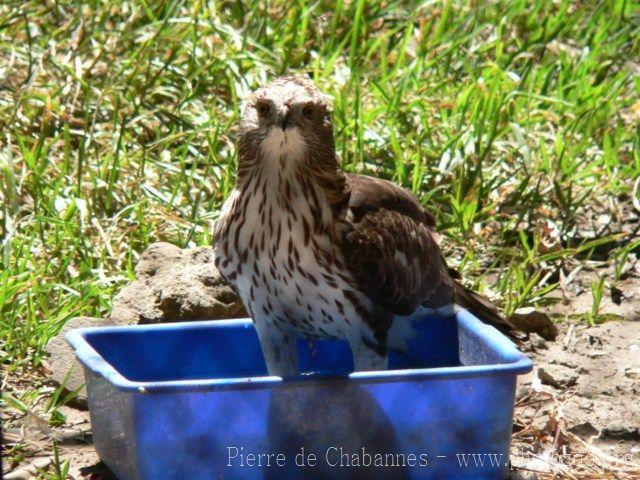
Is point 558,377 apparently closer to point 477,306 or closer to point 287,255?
point 477,306

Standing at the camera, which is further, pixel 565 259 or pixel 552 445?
pixel 565 259

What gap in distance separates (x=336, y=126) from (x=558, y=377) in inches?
70.7

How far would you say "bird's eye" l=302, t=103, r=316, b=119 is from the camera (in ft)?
11.4

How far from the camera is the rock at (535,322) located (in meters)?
4.75

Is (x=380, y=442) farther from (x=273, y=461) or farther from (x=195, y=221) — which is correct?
(x=195, y=221)

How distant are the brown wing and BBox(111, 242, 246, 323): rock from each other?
0.71m

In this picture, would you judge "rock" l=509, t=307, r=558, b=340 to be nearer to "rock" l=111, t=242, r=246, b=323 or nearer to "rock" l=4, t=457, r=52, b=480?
"rock" l=111, t=242, r=246, b=323

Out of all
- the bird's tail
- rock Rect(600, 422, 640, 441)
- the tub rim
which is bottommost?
rock Rect(600, 422, 640, 441)

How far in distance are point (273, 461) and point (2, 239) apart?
2.03 meters

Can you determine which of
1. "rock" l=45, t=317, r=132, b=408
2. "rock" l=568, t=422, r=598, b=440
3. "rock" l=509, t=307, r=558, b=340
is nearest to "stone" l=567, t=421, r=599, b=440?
"rock" l=568, t=422, r=598, b=440

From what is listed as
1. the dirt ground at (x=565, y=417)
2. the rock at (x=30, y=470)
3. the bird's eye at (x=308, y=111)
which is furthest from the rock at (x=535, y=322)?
the rock at (x=30, y=470)

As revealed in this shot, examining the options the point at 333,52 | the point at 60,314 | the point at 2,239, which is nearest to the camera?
the point at 60,314

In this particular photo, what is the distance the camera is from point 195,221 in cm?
511

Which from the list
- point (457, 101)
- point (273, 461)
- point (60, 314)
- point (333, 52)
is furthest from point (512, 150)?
point (273, 461)
